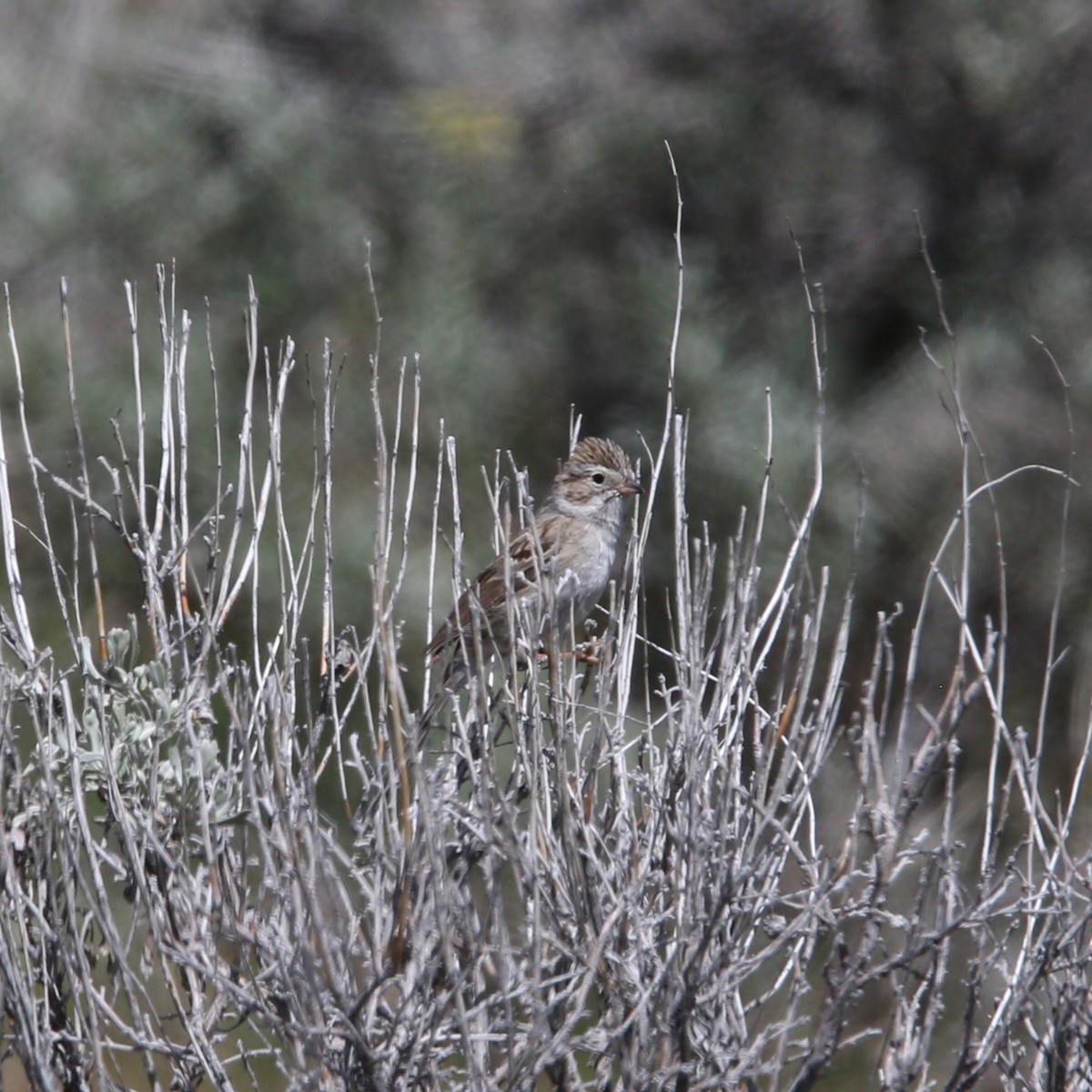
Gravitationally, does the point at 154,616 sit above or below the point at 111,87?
below

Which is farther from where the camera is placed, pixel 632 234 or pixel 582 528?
pixel 632 234

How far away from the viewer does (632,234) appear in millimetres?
8969

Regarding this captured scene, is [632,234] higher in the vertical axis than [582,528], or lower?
higher

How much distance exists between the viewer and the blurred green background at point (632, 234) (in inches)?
324

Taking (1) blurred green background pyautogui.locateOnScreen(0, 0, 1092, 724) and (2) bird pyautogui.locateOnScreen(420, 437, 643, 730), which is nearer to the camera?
(2) bird pyautogui.locateOnScreen(420, 437, 643, 730)

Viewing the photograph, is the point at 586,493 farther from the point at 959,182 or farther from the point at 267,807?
the point at 959,182

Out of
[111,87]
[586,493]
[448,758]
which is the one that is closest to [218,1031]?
[448,758]

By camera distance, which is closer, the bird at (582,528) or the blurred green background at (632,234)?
the bird at (582,528)

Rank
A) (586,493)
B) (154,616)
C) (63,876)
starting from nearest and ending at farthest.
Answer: (63,876), (154,616), (586,493)

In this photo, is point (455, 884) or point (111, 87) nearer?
point (455, 884)

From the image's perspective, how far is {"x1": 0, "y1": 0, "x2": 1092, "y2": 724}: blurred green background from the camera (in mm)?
8219

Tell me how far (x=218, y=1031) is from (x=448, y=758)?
84 cm

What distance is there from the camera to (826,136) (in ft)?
29.1

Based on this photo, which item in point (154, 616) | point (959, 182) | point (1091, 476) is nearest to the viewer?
point (154, 616)
